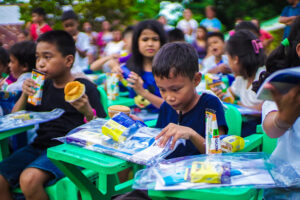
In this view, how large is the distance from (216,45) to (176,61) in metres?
3.39

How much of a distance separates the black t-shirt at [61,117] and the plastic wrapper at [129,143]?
2.10 feet

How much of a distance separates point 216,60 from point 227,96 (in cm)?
234

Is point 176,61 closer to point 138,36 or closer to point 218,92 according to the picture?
point 218,92


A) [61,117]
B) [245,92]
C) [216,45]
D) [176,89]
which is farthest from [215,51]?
[176,89]

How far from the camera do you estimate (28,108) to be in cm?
251

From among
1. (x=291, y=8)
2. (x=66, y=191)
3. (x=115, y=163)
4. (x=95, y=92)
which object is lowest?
(x=66, y=191)

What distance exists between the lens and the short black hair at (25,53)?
2.91 metres

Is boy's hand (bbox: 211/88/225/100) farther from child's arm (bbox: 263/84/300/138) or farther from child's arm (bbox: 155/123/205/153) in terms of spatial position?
child's arm (bbox: 263/84/300/138)

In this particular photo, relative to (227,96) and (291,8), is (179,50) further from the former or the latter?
(291,8)

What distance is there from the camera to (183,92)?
5.54ft

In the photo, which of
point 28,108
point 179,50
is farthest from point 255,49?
point 28,108

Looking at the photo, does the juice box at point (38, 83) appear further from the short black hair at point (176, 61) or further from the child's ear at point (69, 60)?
the short black hair at point (176, 61)

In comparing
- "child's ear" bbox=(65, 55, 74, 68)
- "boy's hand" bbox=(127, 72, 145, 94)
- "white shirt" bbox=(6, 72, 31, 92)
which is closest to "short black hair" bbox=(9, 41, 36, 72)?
"white shirt" bbox=(6, 72, 31, 92)

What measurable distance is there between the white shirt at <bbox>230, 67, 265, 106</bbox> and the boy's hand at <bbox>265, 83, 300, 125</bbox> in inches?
61.1
